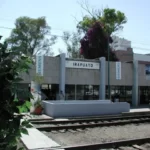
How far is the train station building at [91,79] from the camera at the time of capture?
25.7 meters

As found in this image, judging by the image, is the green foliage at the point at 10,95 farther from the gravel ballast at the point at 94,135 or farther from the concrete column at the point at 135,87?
the concrete column at the point at 135,87

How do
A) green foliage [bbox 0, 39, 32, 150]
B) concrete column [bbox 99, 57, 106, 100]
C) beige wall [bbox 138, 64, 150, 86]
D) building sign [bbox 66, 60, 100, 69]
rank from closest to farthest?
green foliage [bbox 0, 39, 32, 150], building sign [bbox 66, 60, 100, 69], concrete column [bbox 99, 57, 106, 100], beige wall [bbox 138, 64, 150, 86]

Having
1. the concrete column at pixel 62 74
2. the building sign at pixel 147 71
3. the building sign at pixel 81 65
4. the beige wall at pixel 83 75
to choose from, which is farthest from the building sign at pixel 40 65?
the building sign at pixel 147 71

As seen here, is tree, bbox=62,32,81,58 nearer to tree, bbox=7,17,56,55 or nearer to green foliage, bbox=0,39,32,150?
tree, bbox=7,17,56,55

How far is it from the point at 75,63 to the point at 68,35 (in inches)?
1250

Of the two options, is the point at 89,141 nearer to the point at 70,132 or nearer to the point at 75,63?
the point at 70,132

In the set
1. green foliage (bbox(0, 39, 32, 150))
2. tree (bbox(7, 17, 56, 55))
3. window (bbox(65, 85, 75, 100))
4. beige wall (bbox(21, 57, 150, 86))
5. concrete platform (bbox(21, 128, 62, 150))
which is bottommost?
concrete platform (bbox(21, 128, 62, 150))

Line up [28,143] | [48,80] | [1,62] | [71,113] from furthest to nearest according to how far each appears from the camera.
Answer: [48,80] → [71,113] → [28,143] → [1,62]

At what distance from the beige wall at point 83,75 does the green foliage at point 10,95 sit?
20.2m

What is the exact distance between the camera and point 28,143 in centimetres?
805

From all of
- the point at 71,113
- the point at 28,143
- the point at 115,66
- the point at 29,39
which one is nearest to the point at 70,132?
the point at 28,143

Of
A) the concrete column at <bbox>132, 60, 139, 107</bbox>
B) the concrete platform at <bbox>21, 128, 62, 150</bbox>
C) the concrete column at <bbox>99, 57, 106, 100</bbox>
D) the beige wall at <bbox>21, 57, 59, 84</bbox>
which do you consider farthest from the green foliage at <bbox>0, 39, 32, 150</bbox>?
the concrete column at <bbox>132, 60, 139, 107</bbox>

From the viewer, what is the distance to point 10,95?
228 centimetres

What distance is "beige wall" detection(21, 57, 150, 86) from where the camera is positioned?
25391 millimetres
